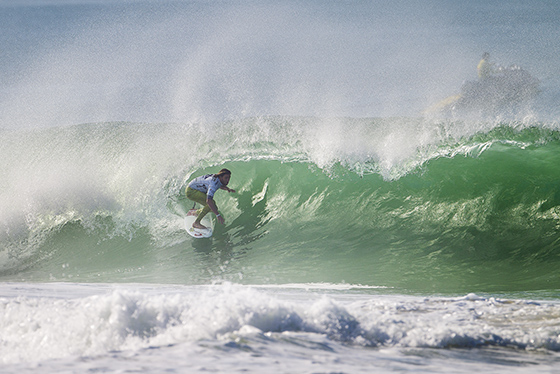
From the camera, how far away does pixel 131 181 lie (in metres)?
10.1

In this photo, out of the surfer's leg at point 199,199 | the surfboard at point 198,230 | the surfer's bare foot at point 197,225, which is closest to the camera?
the surfer's leg at point 199,199

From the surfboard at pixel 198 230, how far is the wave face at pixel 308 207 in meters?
0.16

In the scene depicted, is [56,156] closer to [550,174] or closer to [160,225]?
[160,225]

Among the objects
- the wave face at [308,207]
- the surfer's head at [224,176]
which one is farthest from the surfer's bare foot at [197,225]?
the surfer's head at [224,176]

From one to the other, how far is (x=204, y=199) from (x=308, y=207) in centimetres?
204

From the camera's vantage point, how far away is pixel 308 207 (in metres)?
8.84

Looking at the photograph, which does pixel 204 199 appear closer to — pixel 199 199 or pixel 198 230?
pixel 199 199

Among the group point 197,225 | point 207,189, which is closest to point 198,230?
point 197,225

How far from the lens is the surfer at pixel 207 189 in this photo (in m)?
7.37

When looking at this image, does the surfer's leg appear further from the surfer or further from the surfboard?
the surfboard

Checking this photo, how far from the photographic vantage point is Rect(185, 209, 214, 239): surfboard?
815 centimetres

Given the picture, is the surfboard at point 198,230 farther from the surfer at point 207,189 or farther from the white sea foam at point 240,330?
the white sea foam at point 240,330

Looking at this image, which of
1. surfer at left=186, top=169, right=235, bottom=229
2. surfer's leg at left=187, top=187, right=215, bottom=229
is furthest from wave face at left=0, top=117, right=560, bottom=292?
surfer at left=186, top=169, right=235, bottom=229

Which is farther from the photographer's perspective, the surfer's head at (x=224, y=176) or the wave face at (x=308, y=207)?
the surfer's head at (x=224, y=176)
